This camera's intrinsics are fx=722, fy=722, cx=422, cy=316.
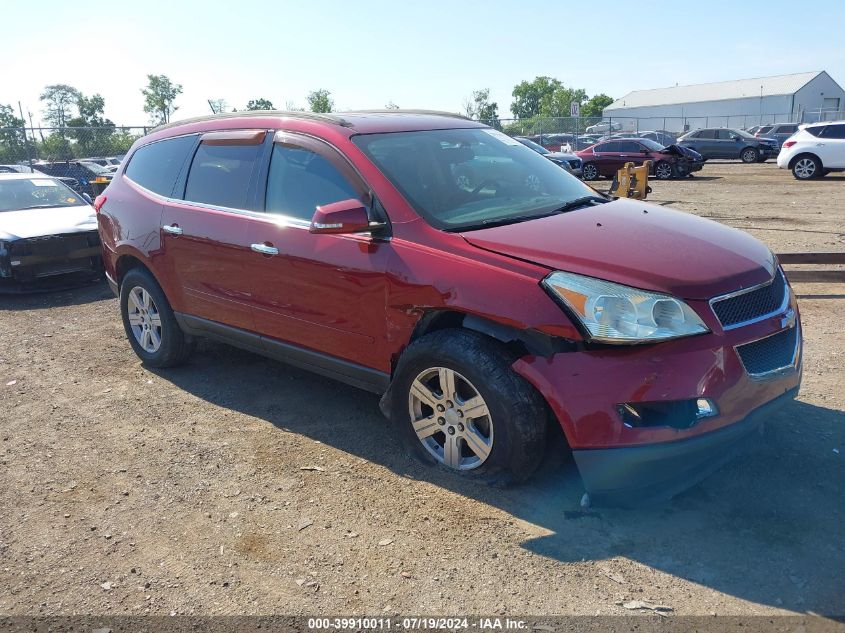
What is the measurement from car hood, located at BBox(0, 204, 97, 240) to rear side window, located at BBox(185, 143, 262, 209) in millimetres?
4489

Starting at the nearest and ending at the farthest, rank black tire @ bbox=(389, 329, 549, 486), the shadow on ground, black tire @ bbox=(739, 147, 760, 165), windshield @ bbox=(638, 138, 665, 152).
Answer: the shadow on ground
black tire @ bbox=(389, 329, 549, 486)
windshield @ bbox=(638, 138, 665, 152)
black tire @ bbox=(739, 147, 760, 165)

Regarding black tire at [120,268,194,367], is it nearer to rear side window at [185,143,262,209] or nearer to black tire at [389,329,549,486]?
rear side window at [185,143,262,209]

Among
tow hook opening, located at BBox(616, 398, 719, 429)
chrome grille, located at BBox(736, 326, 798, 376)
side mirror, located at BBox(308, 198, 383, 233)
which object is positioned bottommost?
tow hook opening, located at BBox(616, 398, 719, 429)

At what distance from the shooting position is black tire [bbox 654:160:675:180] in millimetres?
23984

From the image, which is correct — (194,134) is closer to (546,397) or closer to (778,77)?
(546,397)

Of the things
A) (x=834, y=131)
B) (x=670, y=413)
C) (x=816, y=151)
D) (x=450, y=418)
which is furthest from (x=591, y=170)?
(x=670, y=413)

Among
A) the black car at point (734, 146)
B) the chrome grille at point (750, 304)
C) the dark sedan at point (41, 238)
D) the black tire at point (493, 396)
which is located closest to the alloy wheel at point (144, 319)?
the black tire at point (493, 396)

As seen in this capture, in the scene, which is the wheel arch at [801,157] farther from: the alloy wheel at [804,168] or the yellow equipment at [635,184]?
the yellow equipment at [635,184]

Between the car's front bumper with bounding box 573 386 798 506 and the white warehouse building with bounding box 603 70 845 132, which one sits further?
the white warehouse building with bounding box 603 70 845 132

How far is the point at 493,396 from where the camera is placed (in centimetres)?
329

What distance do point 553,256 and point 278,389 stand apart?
2627 millimetres

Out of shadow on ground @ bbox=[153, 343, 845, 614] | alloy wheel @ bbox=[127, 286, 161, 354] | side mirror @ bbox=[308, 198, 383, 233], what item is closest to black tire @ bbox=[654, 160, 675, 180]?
shadow on ground @ bbox=[153, 343, 845, 614]

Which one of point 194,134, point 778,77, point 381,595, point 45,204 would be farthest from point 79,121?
point 778,77

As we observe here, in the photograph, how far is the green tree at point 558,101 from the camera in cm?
11631
